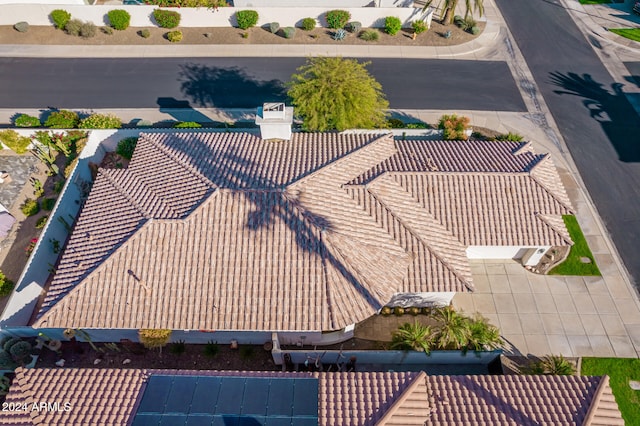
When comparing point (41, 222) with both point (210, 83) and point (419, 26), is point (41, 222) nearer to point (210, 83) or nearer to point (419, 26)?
point (210, 83)

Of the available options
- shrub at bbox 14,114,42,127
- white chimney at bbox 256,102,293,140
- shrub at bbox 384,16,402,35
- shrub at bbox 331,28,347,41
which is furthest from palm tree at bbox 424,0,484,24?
shrub at bbox 14,114,42,127

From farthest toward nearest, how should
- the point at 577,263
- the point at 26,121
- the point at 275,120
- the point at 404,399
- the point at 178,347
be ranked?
the point at 26,121 → the point at 577,263 → the point at 275,120 → the point at 178,347 → the point at 404,399

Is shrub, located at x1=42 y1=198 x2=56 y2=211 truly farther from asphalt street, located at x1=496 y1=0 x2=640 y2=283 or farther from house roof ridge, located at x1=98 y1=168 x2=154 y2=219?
asphalt street, located at x1=496 y1=0 x2=640 y2=283

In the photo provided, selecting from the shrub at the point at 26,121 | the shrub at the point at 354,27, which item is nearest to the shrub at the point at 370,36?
the shrub at the point at 354,27

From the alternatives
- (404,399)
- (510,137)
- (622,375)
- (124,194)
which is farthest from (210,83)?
(622,375)

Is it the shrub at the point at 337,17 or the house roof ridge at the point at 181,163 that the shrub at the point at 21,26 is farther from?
the shrub at the point at 337,17

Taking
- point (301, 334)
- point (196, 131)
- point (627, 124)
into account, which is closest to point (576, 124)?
point (627, 124)
